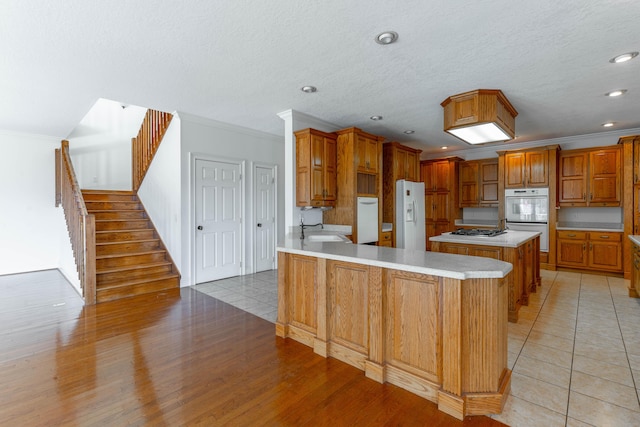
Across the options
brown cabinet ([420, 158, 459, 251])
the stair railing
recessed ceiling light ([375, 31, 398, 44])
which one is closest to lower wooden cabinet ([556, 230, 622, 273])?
brown cabinet ([420, 158, 459, 251])

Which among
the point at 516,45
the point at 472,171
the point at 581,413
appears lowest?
the point at 581,413

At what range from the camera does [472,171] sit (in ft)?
23.0

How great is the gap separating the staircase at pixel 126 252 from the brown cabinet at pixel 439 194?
5458 millimetres

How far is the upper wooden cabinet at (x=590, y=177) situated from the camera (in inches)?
210

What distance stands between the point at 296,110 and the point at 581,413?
4.01m

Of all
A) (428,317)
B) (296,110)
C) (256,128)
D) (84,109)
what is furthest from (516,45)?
(84,109)

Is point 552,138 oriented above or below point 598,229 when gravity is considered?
above

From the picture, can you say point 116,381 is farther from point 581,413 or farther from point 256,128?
point 256,128

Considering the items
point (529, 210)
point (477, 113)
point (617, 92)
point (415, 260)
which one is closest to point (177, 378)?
point (415, 260)

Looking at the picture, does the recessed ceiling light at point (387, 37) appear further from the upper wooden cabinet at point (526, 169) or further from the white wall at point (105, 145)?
the white wall at point (105, 145)

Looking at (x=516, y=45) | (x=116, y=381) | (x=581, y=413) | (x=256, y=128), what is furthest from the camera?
(x=256, y=128)

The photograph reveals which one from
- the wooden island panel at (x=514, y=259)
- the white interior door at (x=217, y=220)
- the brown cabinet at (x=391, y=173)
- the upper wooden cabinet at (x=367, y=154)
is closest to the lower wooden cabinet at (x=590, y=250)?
the wooden island panel at (x=514, y=259)

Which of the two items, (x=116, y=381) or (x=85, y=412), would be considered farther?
(x=116, y=381)

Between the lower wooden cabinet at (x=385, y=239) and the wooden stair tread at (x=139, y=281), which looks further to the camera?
the lower wooden cabinet at (x=385, y=239)
